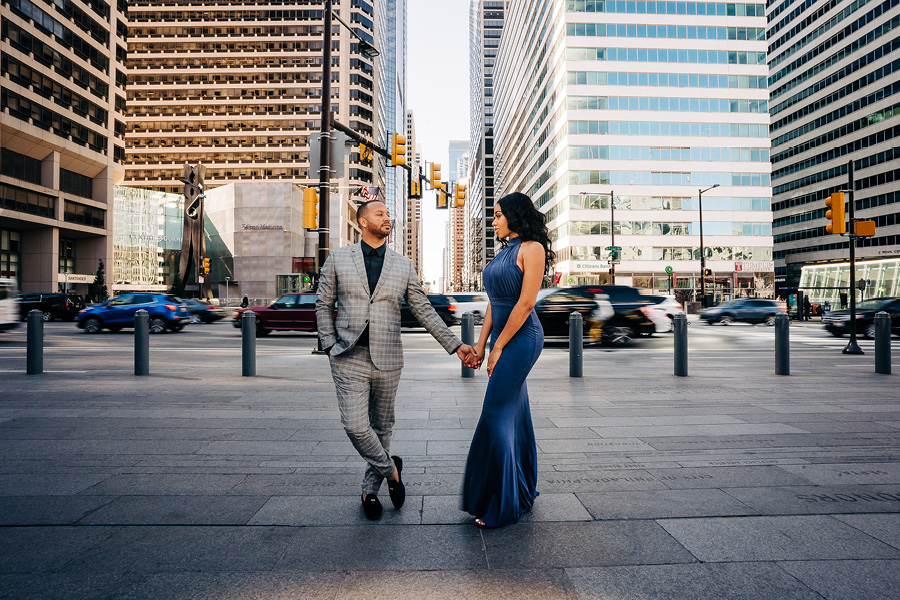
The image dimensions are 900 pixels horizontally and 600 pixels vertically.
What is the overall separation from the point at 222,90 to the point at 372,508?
90.9 m

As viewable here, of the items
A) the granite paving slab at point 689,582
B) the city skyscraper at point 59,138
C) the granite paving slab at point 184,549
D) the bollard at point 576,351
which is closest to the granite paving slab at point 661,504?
the granite paving slab at point 689,582

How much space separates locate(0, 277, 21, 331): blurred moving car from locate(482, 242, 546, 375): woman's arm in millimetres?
20176

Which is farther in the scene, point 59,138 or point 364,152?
point 59,138

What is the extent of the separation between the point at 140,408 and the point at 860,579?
7.18m

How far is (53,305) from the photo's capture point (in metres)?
31.2

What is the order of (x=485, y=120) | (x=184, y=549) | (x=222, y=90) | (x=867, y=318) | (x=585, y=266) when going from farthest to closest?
(x=485, y=120), (x=222, y=90), (x=585, y=266), (x=867, y=318), (x=184, y=549)

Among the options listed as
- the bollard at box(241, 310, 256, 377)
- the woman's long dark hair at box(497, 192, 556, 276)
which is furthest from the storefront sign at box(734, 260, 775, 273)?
the woman's long dark hair at box(497, 192, 556, 276)

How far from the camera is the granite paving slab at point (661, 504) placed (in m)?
3.62

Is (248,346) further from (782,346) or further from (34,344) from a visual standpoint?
(782,346)

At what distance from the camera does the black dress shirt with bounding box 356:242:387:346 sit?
11.6ft

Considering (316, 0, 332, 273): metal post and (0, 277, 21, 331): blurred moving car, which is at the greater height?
(316, 0, 332, 273): metal post

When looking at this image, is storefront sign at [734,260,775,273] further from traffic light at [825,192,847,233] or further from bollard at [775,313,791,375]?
bollard at [775,313,791,375]

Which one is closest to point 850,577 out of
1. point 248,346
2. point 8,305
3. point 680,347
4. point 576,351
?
point 576,351

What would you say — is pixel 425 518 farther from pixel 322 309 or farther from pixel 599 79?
pixel 599 79
